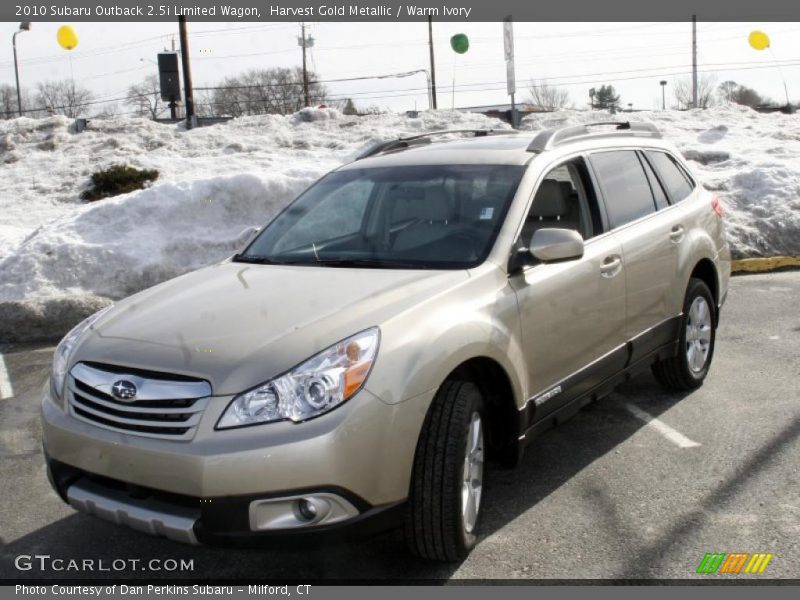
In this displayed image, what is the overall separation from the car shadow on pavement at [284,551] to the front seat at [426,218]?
4.33ft

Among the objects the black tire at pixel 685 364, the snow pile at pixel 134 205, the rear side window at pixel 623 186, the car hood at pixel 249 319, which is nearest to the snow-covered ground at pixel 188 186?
the snow pile at pixel 134 205

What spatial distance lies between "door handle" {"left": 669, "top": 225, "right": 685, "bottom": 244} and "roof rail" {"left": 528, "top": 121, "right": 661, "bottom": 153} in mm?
694

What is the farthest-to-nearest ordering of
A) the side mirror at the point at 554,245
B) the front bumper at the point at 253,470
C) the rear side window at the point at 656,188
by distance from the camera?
Answer: the rear side window at the point at 656,188 < the side mirror at the point at 554,245 < the front bumper at the point at 253,470

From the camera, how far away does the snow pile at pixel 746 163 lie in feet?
35.6

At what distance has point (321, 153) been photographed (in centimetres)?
1503

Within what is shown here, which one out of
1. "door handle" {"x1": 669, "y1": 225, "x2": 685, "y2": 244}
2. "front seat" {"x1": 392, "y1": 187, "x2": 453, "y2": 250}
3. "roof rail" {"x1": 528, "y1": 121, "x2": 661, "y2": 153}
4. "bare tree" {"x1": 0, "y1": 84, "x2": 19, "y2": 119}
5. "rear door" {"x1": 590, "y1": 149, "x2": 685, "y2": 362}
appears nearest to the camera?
"front seat" {"x1": 392, "y1": 187, "x2": 453, "y2": 250}

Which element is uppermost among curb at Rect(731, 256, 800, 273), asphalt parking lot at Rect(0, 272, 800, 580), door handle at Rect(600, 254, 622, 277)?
door handle at Rect(600, 254, 622, 277)

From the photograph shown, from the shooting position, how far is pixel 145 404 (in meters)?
3.16

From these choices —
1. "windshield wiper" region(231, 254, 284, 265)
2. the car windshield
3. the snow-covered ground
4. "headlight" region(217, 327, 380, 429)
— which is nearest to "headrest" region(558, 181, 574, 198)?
→ the car windshield

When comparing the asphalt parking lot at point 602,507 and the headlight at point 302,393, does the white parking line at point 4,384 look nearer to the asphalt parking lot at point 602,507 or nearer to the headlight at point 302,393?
the asphalt parking lot at point 602,507

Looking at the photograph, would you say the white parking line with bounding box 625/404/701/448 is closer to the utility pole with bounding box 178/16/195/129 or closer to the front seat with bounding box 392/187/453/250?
the front seat with bounding box 392/187/453/250

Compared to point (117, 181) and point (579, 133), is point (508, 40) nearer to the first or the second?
point (117, 181)

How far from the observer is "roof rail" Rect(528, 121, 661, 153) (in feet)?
15.1

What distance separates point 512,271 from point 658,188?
2059mm
